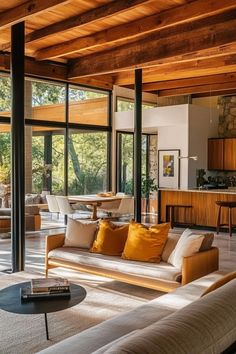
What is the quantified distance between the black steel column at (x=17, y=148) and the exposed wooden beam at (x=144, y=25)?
78.2 inches

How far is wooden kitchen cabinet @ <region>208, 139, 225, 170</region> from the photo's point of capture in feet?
39.0

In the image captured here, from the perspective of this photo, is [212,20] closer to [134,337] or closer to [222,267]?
[222,267]

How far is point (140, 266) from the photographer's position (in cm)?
A: 444

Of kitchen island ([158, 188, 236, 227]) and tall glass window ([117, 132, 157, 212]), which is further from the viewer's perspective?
tall glass window ([117, 132, 157, 212])

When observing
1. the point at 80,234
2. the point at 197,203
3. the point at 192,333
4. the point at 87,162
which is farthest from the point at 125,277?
the point at 87,162

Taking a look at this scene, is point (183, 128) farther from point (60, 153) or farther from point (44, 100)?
point (44, 100)

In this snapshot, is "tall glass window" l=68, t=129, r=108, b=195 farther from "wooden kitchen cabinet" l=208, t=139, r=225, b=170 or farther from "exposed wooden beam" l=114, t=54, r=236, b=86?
"wooden kitchen cabinet" l=208, t=139, r=225, b=170

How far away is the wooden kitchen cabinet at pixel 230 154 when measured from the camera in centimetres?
1167

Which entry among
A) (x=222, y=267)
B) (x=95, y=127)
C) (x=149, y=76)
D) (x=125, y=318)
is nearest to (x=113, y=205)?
(x=95, y=127)

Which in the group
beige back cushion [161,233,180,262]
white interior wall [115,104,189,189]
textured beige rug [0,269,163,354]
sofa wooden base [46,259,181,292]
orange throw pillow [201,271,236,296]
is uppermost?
white interior wall [115,104,189,189]

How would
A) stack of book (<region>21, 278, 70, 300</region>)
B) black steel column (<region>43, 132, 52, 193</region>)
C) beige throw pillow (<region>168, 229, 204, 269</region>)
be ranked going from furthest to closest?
black steel column (<region>43, 132, 52, 193</region>) → beige throw pillow (<region>168, 229, 204, 269</region>) → stack of book (<region>21, 278, 70, 300</region>)

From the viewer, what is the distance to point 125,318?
2.85 meters

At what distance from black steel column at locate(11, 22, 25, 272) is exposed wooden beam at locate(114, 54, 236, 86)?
376 centimetres

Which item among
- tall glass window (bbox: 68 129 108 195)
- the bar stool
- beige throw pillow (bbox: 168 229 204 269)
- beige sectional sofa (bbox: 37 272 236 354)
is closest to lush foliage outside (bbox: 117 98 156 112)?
tall glass window (bbox: 68 129 108 195)
